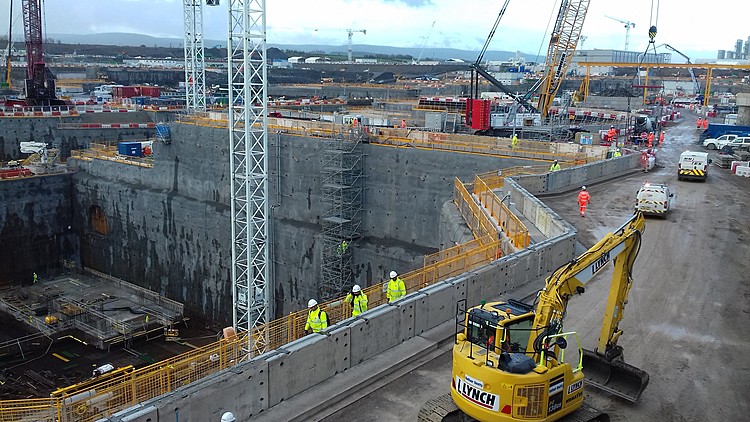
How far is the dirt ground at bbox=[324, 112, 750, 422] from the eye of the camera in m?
11.2

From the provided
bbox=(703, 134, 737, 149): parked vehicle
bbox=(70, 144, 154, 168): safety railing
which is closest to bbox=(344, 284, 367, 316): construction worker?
bbox=(70, 144, 154, 168): safety railing

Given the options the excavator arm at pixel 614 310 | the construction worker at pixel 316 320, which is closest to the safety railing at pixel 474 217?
the construction worker at pixel 316 320

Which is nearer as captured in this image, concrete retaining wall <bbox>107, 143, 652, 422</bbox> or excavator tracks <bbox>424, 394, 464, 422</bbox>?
excavator tracks <bbox>424, 394, 464, 422</bbox>

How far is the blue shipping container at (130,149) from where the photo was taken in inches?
1935

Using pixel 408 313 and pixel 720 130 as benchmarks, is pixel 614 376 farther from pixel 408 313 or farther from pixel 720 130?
pixel 720 130

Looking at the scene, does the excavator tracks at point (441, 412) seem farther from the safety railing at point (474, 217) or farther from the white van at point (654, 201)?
the white van at point (654, 201)

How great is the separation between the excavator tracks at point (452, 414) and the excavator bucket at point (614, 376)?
44.2 inches

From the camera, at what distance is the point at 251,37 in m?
28.7

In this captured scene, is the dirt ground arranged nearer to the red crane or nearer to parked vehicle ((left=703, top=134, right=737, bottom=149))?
parked vehicle ((left=703, top=134, right=737, bottom=149))

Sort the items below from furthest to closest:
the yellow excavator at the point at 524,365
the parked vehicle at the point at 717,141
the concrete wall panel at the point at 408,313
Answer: the parked vehicle at the point at 717,141, the concrete wall panel at the point at 408,313, the yellow excavator at the point at 524,365

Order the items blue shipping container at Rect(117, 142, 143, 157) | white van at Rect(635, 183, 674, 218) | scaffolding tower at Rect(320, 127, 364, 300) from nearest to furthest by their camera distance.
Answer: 1. white van at Rect(635, 183, 674, 218)
2. scaffolding tower at Rect(320, 127, 364, 300)
3. blue shipping container at Rect(117, 142, 143, 157)

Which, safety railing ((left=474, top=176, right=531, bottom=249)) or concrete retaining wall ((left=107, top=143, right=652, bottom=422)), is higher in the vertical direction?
safety railing ((left=474, top=176, right=531, bottom=249))

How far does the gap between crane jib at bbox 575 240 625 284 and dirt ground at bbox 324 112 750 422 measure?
2263 millimetres

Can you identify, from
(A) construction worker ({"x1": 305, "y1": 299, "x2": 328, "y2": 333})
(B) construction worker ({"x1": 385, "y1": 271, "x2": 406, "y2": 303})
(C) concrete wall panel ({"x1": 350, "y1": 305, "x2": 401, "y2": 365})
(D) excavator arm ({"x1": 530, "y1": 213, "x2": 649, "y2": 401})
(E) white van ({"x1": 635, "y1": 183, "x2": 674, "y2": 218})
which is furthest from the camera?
(E) white van ({"x1": 635, "y1": 183, "x2": 674, "y2": 218})
